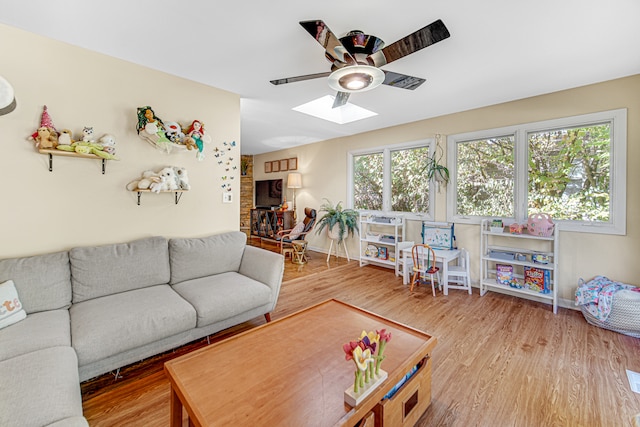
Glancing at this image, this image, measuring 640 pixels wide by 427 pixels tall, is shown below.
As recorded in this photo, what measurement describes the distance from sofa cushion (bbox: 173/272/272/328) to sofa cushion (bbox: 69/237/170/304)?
0.82 ft

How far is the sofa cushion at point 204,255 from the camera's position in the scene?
234 cm

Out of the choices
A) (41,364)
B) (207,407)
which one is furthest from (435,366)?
(41,364)

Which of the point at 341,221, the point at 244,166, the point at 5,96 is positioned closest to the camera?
the point at 5,96

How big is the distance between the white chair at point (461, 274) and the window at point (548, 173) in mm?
527

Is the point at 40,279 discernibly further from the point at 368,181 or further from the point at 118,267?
the point at 368,181

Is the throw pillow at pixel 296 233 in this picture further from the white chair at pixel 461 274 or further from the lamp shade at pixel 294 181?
the white chair at pixel 461 274

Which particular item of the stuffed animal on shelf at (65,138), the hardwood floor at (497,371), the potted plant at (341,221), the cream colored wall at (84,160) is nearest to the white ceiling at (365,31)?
the cream colored wall at (84,160)

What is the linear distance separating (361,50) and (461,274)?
9.60ft

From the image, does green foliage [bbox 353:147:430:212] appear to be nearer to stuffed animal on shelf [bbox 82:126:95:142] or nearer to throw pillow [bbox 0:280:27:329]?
stuffed animal on shelf [bbox 82:126:95:142]

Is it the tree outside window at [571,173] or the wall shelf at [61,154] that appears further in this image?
the tree outside window at [571,173]

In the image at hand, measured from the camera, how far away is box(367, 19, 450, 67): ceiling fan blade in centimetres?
142

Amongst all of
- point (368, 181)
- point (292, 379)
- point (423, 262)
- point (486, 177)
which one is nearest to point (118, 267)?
point (292, 379)

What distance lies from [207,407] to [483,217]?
147 inches

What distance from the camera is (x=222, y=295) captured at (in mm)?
2055
